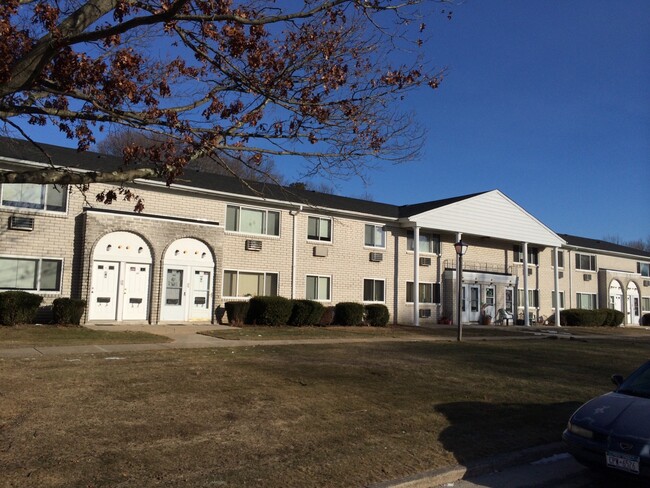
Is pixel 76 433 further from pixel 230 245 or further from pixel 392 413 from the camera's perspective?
pixel 230 245

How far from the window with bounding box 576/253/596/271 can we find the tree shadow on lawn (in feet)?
108

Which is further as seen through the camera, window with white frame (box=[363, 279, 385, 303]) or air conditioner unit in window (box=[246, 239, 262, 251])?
window with white frame (box=[363, 279, 385, 303])

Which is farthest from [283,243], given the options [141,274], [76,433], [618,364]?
[76,433]

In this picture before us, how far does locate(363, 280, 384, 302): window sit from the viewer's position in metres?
26.9

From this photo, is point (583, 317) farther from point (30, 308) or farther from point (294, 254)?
point (30, 308)

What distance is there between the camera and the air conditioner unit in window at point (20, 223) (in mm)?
17688

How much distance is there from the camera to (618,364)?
46.1 feet

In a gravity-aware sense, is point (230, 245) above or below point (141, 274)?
above

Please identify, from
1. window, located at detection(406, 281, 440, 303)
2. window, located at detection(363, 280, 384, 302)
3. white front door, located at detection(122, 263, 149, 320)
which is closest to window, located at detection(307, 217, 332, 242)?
window, located at detection(363, 280, 384, 302)

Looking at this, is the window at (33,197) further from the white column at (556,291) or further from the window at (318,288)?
the white column at (556,291)

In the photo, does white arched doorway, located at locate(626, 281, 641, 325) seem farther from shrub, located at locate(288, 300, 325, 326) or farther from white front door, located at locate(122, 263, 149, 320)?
white front door, located at locate(122, 263, 149, 320)

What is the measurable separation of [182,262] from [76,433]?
15258mm

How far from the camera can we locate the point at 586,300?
39.0m

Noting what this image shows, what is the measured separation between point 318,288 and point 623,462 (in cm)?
2032
